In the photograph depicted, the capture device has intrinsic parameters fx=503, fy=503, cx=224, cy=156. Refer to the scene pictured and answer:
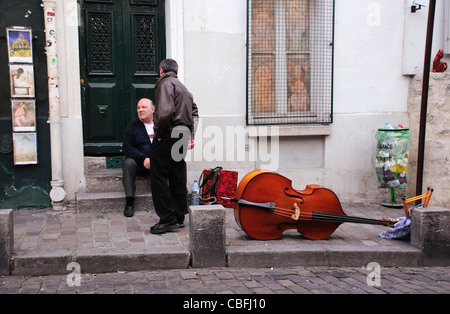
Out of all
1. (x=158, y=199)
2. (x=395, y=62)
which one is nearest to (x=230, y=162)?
(x=158, y=199)

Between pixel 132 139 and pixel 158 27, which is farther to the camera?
pixel 158 27

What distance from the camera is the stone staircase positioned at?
6324 mm

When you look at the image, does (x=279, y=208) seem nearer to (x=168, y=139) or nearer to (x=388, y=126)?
(x=168, y=139)

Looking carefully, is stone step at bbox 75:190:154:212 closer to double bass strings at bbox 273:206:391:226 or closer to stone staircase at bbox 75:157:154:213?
stone staircase at bbox 75:157:154:213

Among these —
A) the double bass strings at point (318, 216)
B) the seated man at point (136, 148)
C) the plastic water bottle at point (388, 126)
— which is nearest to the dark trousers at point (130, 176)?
the seated man at point (136, 148)

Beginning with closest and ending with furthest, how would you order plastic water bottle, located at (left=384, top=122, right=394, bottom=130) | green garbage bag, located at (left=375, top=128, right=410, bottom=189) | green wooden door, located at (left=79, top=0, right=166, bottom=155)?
green wooden door, located at (left=79, top=0, right=166, bottom=155) < green garbage bag, located at (left=375, top=128, right=410, bottom=189) < plastic water bottle, located at (left=384, top=122, right=394, bottom=130)

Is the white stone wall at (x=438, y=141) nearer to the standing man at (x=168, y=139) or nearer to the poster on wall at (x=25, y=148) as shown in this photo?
the standing man at (x=168, y=139)

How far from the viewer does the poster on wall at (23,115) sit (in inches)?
248

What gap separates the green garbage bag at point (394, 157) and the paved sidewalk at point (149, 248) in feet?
4.13

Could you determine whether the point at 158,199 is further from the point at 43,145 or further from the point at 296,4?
the point at 296,4

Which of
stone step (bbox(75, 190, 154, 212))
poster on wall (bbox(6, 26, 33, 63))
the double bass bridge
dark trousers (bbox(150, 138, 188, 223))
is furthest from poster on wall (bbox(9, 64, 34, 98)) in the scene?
the double bass bridge

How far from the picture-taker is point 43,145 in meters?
6.47

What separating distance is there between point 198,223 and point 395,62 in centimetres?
435

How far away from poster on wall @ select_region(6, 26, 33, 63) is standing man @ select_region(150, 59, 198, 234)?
6.35 feet
